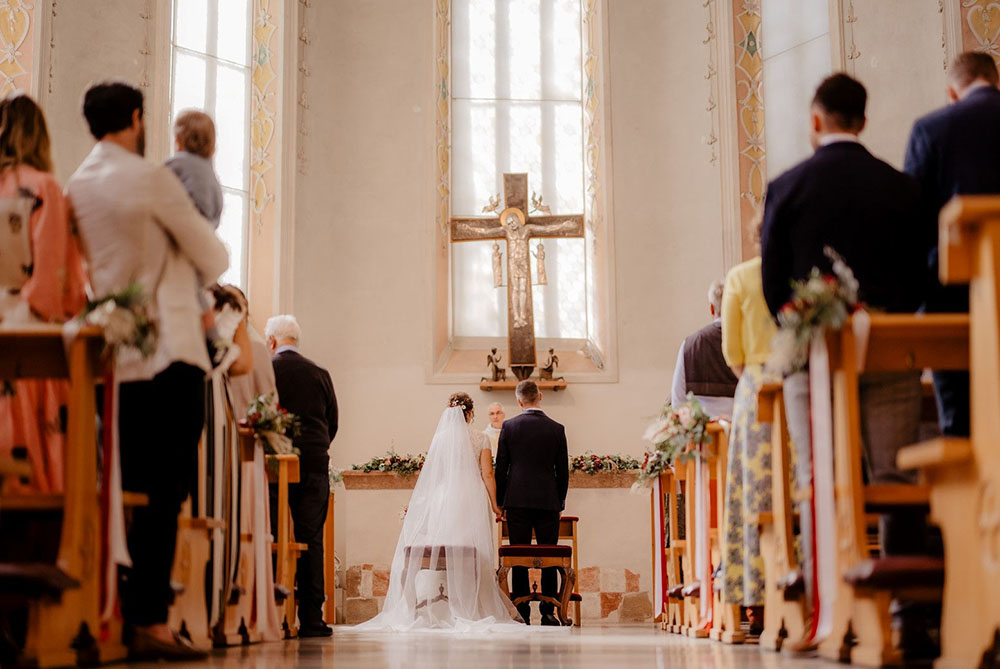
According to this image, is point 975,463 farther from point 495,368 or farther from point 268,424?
point 495,368

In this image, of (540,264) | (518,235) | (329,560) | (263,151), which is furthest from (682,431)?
(263,151)

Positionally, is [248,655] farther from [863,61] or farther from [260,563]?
[863,61]

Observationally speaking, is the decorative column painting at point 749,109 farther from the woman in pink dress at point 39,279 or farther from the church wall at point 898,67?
the woman in pink dress at point 39,279

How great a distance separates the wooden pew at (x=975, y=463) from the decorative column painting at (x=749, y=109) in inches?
366

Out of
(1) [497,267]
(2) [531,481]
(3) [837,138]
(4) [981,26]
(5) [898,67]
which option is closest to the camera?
(3) [837,138]

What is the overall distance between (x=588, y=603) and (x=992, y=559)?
27.4 ft

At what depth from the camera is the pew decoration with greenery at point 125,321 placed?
11.5ft

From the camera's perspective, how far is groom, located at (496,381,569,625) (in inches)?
342

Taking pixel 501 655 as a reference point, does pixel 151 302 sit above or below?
above

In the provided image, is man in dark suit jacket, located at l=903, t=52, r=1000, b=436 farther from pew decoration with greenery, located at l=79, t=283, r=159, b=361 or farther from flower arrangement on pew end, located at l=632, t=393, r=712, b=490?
pew decoration with greenery, located at l=79, t=283, r=159, b=361

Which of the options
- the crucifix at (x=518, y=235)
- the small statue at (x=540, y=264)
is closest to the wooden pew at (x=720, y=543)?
the crucifix at (x=518, y=235)

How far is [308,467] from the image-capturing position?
6809 mm

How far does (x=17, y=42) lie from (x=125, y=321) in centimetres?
659

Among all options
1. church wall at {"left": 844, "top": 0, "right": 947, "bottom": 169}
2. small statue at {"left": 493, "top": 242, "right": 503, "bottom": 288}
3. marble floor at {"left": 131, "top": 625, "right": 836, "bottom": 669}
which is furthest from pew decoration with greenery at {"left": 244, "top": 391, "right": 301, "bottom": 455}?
church wall at {"left": 844, "top": 0, "right": 947, "bottom": 169}
